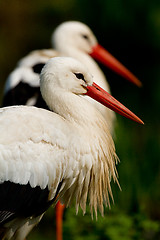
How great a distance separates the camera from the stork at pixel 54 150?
2.30 metres

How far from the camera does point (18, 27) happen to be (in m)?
8.64

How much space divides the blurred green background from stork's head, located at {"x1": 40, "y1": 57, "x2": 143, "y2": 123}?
947 mm

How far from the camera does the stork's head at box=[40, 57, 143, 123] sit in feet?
8.04

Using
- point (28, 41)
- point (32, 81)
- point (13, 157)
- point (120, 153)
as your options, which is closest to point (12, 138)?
point (13, 157)

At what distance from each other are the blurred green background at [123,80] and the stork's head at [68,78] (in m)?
0.95

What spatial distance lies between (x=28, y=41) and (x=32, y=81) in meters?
4.74

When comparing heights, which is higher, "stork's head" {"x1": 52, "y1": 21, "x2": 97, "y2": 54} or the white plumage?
"stork's head" {"x1": 52, "y1": 21, "x2": 97, "y2": 54}

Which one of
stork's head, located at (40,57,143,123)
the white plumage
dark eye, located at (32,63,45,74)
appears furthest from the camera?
dark eye, located at (32,63,45,74)

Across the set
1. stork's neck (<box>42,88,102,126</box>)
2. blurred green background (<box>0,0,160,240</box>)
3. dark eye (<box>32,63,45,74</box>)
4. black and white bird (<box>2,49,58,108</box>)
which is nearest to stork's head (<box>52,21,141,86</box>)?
black and white bird (<box>2,49,58,108</box>)

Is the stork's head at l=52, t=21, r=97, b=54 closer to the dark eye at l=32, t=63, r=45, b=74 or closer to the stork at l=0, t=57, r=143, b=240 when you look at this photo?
the dark eye at l=32, t=63, r=45, b=74

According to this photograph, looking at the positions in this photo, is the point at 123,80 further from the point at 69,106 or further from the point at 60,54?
the point at 69,106

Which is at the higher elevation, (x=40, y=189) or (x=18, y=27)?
(x=18, y=27)

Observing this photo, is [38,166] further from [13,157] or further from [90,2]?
[90,2]

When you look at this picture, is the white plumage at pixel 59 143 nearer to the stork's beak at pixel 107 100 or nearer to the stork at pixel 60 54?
the stork's beak at pixel 107 100
